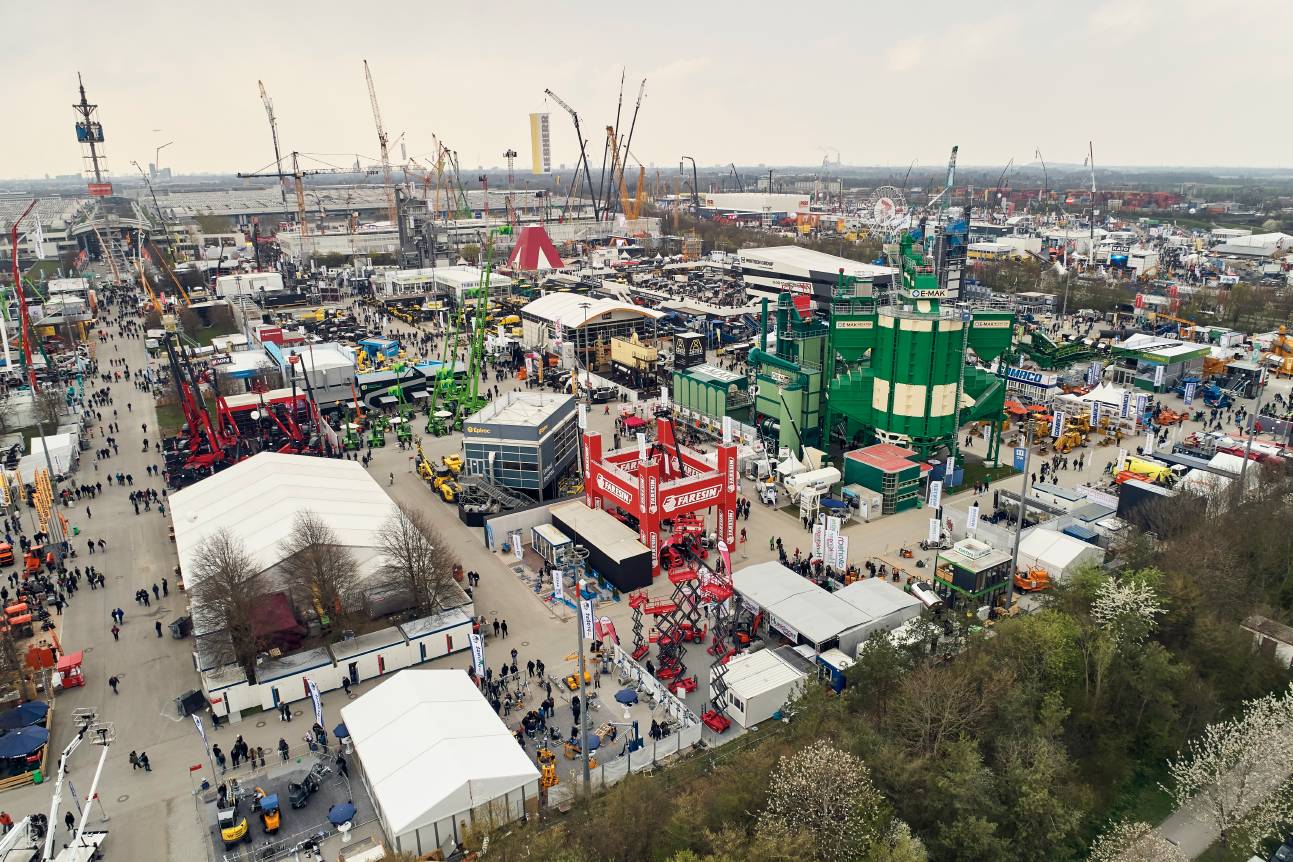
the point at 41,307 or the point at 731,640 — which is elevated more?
the point at 41,307

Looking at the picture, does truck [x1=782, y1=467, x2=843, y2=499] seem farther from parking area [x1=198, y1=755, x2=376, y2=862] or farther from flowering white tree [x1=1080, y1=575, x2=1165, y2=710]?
parking area [x1=198, y1=755, x2=376, y2=862]

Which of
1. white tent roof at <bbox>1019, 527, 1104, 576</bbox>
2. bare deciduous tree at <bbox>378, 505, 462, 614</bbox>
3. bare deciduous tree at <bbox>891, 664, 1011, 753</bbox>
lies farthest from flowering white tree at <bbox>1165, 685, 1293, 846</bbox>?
bare deciduous tree at <bbox>378, 505, 462, 614</bbox>

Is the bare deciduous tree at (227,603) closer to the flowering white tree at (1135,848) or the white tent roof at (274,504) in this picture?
the white tent roof at (274,504)

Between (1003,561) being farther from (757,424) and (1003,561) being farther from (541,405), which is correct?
(541,405)

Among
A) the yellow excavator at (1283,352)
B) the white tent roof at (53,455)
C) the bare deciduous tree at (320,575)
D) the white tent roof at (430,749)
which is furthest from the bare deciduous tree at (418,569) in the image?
the yellow excavator at (1283,352)

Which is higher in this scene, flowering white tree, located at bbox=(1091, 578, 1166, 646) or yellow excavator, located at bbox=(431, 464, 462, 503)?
flowering white tree, located at bbox=(1091, 578, 1166, 646)

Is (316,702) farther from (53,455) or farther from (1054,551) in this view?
(53,455)

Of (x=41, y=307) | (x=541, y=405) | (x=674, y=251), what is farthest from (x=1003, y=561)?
(x=674, y=251)

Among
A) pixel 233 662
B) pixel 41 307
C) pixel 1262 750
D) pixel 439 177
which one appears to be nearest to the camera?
pixel 1262 750
